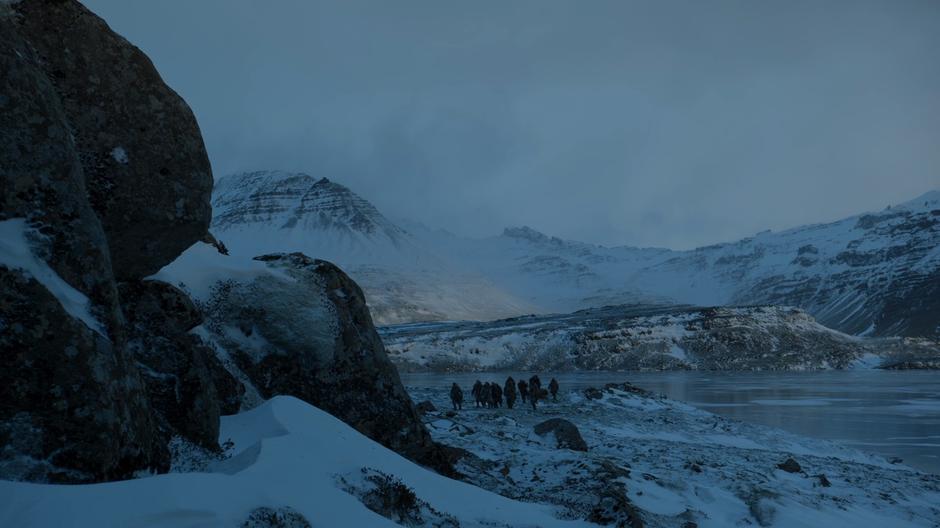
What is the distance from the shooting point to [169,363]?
350 inches

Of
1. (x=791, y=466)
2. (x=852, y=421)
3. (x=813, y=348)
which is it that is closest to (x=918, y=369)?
(x=813, y=348)

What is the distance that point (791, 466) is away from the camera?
18.6 meters

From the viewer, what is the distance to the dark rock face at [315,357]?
12656 mm

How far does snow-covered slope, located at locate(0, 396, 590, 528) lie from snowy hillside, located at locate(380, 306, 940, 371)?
91006mm

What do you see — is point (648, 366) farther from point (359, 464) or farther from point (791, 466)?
point (359, 464)

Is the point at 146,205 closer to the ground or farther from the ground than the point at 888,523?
farther from the ground

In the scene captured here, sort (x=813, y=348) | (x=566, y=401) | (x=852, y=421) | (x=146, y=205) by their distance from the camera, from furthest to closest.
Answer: (x=813, y=348) → (x=566, y=401) → (x=852, y=421) → (x=146, y=205)

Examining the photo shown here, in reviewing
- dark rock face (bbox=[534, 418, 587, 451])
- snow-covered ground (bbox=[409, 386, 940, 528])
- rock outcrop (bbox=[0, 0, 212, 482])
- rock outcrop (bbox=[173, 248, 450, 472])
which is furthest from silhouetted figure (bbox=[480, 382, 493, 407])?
rock outcrop (bbox=[0, 0, 212, 482])

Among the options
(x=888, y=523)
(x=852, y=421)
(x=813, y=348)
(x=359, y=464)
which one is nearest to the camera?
(x=359, y=464)

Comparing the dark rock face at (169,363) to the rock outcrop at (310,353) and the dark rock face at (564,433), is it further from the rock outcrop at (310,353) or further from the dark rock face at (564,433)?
the dark rock face at (564,433)

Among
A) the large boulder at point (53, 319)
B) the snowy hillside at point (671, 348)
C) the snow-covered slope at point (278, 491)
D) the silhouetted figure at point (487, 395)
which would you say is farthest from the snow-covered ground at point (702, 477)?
the snowy hillside at point (671, 348)

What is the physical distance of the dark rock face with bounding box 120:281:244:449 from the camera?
8.55 m

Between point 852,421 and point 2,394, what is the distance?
124ft

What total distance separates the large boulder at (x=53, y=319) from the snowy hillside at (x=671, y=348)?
93.5 m
